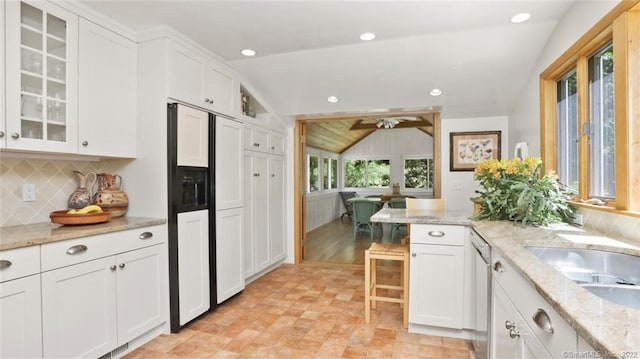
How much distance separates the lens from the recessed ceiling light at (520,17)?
2.16 metres

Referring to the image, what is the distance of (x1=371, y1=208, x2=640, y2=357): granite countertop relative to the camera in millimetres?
605

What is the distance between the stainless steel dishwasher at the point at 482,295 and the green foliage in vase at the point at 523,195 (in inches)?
12.1

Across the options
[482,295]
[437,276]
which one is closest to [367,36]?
[437,276]

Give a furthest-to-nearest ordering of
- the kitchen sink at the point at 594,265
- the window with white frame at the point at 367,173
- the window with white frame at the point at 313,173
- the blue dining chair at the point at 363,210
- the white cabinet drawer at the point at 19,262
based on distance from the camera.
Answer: the window with white frame at the point at 367,173, the window with white frame at the point at 313,173, the blue dining chair at the point at 363,210, the white cabinet drawer at the point at 19,262, the kitchen sink at the point at 594,265

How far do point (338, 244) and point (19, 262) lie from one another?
14.1 feet

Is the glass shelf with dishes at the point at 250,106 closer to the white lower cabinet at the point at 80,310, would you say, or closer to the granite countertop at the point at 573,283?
the white lower cabinet at the point at 80,310

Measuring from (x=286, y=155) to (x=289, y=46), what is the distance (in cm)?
169

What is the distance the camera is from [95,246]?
1783 millimetres

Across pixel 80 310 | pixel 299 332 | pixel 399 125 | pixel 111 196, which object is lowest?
pixel 299 332

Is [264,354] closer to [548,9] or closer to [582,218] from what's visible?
[582,218]

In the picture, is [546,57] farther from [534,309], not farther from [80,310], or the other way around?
[80,310]

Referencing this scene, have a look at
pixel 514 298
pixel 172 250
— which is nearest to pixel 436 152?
pixel 514 298

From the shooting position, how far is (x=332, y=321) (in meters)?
2.48

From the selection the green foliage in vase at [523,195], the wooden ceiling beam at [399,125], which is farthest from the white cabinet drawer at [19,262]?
the wooden ceiling beam at [399,125]
